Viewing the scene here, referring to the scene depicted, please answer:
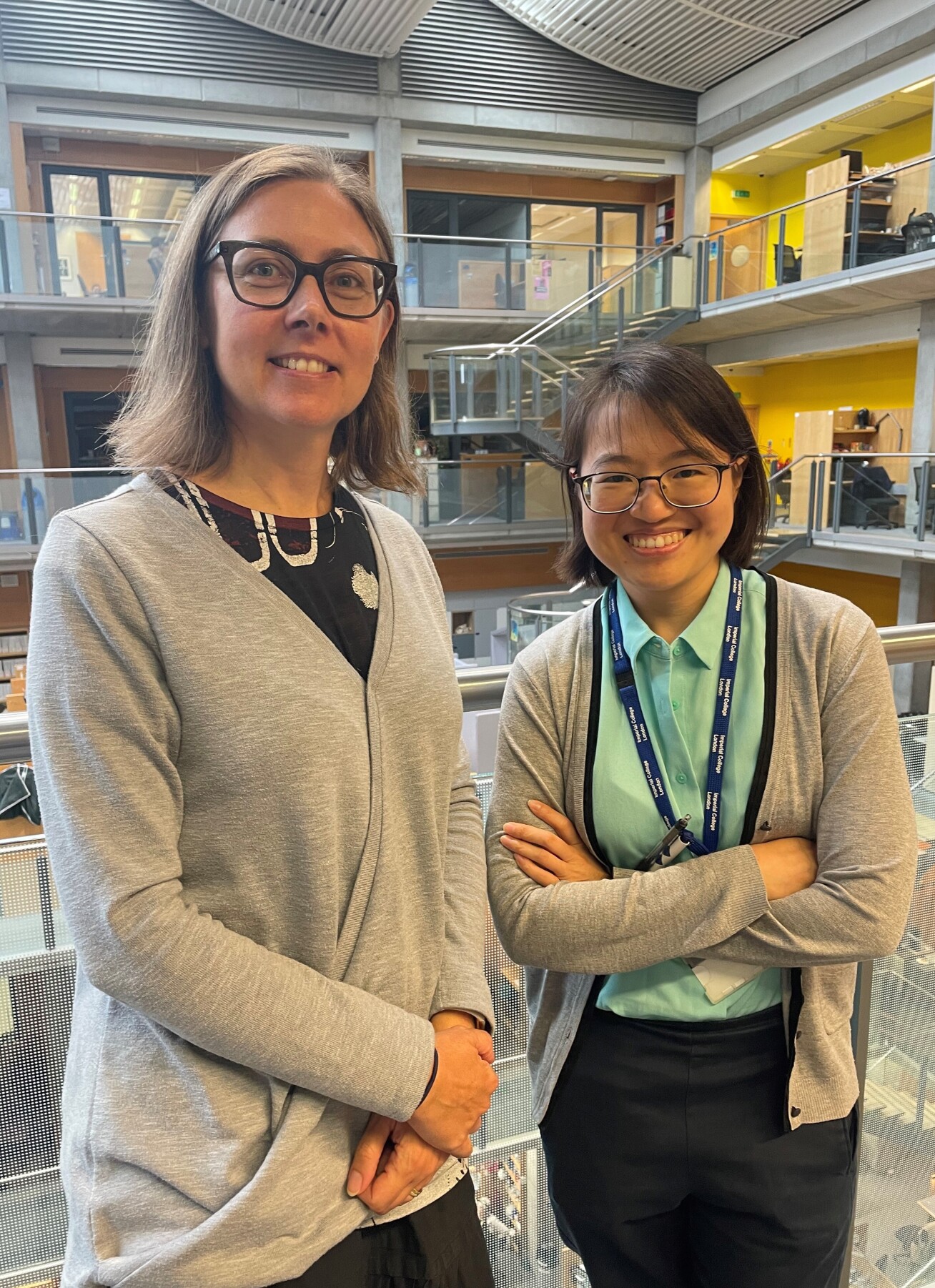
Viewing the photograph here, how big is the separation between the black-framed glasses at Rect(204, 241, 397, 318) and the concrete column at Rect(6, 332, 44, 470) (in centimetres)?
1247

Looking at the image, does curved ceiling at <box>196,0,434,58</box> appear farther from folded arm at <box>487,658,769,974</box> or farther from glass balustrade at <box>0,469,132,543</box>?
folded arm at <box>487,658,769,974</box>

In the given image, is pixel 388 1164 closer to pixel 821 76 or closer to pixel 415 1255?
pixel 415 1255

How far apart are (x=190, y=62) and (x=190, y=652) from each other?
551 inches

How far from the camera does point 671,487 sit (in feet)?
4.08

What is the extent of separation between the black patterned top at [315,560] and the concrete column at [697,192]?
51.4 ft

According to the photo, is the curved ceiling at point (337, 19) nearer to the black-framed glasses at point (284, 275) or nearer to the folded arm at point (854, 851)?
the black-framed glasses at point (284, 275)

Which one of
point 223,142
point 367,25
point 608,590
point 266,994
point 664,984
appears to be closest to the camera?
point 266,994

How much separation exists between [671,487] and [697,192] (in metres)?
16.2

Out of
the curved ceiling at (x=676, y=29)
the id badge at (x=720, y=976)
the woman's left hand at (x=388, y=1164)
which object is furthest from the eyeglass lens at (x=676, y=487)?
the curved ceiling at (x=676, y=29)

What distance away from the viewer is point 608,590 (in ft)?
4.50

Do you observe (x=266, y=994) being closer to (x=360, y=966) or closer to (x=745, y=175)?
(x=360, y=966)

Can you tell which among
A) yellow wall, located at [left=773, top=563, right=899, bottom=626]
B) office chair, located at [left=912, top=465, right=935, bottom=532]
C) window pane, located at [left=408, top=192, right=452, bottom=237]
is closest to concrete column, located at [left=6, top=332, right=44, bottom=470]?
window pane, located at [left=408, top=192, right=452, bottom=237]

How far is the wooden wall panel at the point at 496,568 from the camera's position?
1383cm

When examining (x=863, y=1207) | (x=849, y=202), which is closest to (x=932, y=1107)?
(x=863, y=1207)
